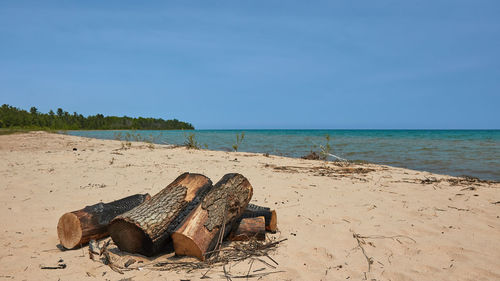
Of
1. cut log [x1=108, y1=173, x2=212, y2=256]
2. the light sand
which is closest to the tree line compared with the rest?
the light sand

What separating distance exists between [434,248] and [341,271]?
1353 mm

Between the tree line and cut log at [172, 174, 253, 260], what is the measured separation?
34533 millimetres

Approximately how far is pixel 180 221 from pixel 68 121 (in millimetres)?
76724

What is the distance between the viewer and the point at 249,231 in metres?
3.72

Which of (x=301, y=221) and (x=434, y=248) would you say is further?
(x=301, y=221)

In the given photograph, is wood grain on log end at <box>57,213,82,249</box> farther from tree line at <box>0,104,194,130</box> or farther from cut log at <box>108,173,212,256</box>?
tree line at <box>0,104,194,130</box>

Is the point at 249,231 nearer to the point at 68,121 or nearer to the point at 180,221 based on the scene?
the point at 180,221

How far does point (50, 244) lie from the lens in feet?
11.9

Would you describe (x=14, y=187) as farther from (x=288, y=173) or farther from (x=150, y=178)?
(x=288, y=173)

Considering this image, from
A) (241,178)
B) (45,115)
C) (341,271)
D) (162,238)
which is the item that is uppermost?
(45,115)

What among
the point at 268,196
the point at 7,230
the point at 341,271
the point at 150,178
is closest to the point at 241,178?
the point at 341,271

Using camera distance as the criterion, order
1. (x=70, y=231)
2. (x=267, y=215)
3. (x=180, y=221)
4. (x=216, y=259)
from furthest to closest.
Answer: (x=267, y=215)
(x=70, y=231)
(x=180, y=221)
(x=216, y=259)

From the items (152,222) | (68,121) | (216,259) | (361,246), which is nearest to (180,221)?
(152,222)

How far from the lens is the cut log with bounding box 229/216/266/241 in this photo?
3.69 m
